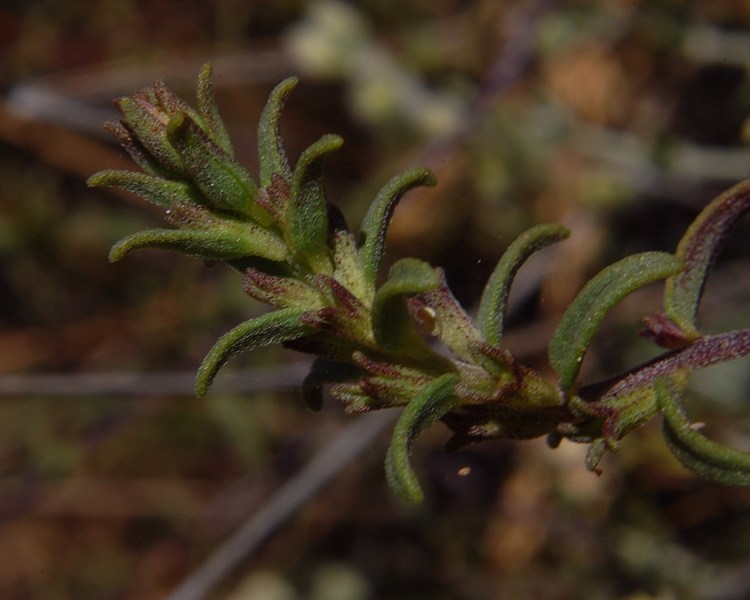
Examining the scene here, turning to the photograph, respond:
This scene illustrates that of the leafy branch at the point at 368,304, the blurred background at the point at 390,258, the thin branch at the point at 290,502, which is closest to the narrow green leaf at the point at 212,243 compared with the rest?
the leafy branch at the point at 368,304

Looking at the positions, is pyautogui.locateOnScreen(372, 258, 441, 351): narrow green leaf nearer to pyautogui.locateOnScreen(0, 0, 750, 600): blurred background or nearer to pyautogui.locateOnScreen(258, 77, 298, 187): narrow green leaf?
pyautogui.locateOnScreen(258, 77, 298, 187): narrow green leaf

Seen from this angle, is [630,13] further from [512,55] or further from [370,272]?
[370,272]

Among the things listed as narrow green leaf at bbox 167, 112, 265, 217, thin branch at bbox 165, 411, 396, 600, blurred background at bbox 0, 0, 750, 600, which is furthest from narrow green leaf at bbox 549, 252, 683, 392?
thin branch at bbox 165, 411, 396, 600

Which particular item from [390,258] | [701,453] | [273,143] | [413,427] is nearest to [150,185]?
[273,143]

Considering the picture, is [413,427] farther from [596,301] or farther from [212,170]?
[212,170]

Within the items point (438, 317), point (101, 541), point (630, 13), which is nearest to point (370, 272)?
point (438, 317)

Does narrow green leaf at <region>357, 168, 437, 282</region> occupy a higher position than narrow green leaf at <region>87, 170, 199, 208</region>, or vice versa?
narrow green leaf at <region>87, 170, 199, 208</region>

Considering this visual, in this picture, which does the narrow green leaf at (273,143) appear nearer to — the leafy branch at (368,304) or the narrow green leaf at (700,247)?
the leafy branch at (368,304)
